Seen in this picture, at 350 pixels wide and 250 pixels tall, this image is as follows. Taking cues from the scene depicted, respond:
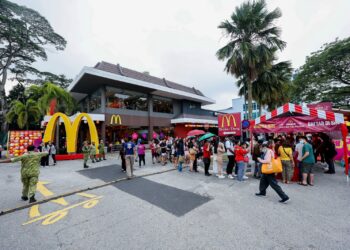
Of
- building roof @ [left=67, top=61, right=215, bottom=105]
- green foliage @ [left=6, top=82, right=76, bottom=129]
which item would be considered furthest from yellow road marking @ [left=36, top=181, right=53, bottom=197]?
green foliage @ [left=6, top=82, right=76, bottom=129]

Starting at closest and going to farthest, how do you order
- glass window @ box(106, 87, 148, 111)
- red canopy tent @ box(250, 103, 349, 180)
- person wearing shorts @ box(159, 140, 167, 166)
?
red canopy tent @ box(250, 103, 349, 180), person wearing shorts @ box(159, 140, 167, 166), glass window @ box(106, 87, 148, 111)

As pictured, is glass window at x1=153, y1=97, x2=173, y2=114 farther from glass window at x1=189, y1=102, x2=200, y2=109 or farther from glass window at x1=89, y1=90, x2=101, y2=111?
glass window at x1=89, y1=90, x2=101, y2=111

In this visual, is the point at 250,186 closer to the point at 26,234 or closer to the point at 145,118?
the point at 26,234

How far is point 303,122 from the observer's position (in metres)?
7.30

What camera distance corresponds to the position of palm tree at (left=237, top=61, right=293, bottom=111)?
14523mm

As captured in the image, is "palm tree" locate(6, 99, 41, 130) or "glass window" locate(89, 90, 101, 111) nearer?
"glass window" locate(89, 90, 101, 111)

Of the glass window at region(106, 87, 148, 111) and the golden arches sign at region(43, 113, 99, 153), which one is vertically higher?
the glass window at region(106, 87, 148, 111)

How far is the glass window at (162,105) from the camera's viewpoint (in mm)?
21375

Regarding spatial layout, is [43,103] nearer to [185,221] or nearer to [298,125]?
[185,221]

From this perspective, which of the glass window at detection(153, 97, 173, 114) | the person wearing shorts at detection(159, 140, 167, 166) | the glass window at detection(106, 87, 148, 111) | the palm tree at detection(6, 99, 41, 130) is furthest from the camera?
the glass window at detection(153, 97, 173, 114)

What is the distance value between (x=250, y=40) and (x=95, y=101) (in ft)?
59.0

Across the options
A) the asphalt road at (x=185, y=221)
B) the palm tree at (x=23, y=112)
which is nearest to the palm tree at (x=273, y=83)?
the asphalt road at (x=185, y=221)

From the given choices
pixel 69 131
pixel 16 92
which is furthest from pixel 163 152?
pixel 16 92

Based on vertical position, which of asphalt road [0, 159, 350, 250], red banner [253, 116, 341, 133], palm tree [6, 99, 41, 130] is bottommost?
asphalt road [0, 159, 350, 250]
